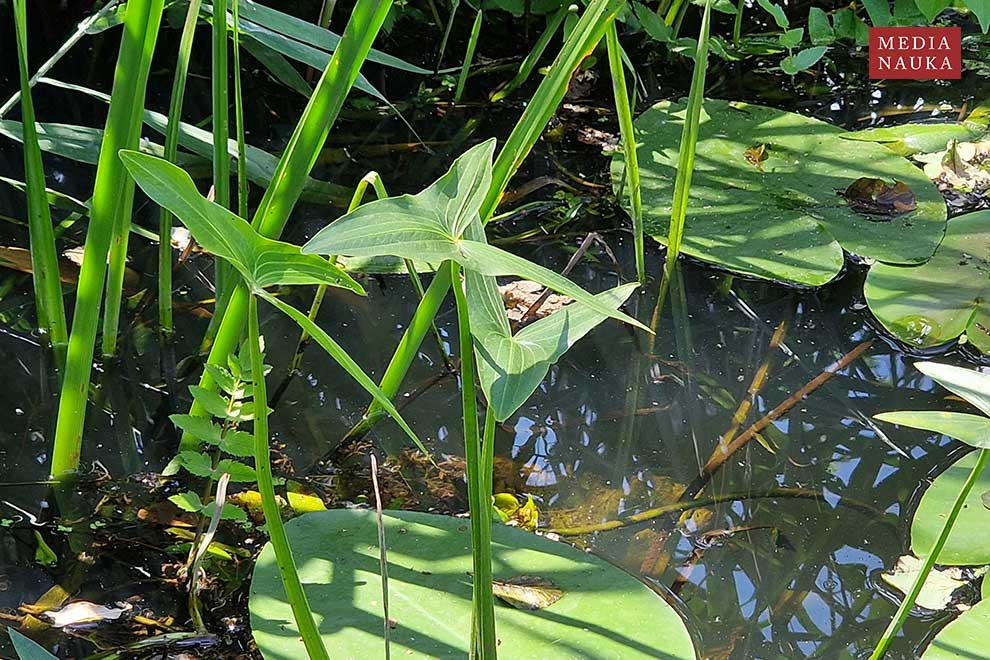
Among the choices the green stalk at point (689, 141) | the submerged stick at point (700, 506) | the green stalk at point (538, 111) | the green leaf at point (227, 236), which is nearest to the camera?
the green leaf at point (227, 236)

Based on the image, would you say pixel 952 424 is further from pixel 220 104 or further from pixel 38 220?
pixel 38 220

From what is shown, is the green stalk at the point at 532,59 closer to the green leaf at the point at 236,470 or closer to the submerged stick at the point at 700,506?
the submerged stick at the point at 700,506

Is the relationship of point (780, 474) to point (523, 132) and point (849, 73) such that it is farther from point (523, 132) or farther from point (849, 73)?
point (849, 73)

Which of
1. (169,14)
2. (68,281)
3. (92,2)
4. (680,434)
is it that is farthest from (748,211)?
(92,2)

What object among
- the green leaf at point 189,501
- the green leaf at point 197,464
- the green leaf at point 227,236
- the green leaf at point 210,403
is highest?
the green leaf at point 227,236

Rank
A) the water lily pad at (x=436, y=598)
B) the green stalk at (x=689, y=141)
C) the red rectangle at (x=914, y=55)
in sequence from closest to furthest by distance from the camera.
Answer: the water lily pad at (x=436, y=598) → the green stalk at (x=689, y=141) → the red rectangle at (x=914, y=55)

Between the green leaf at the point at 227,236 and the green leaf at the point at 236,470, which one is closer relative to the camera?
the green leaf at the point at 227,236

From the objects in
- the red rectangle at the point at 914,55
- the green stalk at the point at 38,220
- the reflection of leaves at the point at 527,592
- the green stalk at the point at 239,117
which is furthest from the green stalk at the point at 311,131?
the red rectangle at the point at 914,55

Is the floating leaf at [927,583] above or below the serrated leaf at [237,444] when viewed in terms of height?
below
